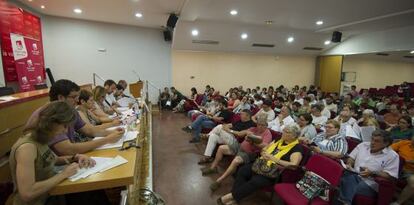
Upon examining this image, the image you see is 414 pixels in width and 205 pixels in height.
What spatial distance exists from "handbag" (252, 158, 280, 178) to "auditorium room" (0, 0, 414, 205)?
0.02 meters

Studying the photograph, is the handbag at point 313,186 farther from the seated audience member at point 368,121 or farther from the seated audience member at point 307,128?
the seated audience member at point 368,121

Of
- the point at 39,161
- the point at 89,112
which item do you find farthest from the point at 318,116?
the point at 39,161

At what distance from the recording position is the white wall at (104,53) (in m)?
7.53

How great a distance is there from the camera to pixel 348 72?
34.0 feet

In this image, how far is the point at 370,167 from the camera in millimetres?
2516

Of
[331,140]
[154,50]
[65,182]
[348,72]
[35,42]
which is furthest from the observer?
[348,72]

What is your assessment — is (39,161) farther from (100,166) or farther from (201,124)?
(201,124)

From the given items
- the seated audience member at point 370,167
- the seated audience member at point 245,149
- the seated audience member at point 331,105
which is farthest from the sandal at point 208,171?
the seated audience member at point 331,105

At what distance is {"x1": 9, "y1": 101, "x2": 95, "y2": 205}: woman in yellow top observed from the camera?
1174mm

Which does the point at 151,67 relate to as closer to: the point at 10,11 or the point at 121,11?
the point at 121,11

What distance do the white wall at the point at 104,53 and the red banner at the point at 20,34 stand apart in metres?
0.93

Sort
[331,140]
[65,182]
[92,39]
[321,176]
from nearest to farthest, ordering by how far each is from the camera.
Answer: [65,182] < [321,176] < [331,140] < [92,39]

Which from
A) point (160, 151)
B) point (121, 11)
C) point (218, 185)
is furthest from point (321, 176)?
point (121, 11)

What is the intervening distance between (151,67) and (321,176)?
310 inches
